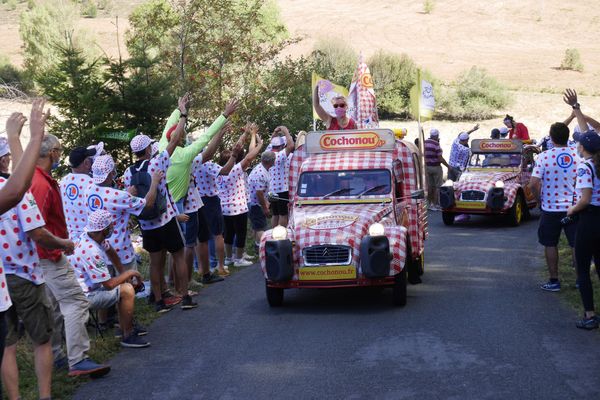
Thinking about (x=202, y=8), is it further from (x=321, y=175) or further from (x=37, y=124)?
(x=37, y=124)

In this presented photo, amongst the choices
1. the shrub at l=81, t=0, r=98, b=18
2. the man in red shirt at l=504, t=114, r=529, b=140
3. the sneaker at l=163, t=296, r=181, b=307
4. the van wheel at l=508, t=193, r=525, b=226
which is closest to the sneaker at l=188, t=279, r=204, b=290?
the sneaker at l=163, t=296, r=181, b=307

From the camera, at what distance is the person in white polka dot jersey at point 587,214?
906 cm

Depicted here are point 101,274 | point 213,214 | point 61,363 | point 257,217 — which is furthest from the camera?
point 257,217

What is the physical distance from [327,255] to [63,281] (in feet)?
12.2

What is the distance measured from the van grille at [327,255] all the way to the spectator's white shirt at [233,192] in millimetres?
3783

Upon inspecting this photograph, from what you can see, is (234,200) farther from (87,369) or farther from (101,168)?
(87,369)

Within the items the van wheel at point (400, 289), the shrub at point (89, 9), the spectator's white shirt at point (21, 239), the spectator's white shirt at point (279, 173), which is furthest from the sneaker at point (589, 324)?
the shrub at point (89, 9)

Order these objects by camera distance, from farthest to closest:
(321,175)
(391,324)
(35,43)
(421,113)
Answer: (35,43), (421,113), (321,175), (391,324)

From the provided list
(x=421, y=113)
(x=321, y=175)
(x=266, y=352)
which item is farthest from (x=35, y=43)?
(x=266, y=352)

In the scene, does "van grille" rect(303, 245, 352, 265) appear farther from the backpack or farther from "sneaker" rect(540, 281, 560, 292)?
"sneaker" rect(540, 281, 560, 292)

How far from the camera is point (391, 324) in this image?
971 centimetres

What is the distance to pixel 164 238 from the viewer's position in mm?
10539

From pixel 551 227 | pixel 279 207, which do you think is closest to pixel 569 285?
pixel 551 227

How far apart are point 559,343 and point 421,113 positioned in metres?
14.5
